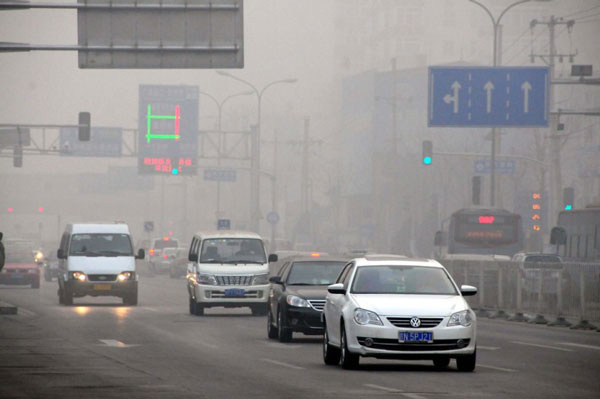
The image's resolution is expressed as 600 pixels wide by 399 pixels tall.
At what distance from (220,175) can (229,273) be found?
57819 mm

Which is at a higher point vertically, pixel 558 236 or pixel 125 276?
pixel 558 236

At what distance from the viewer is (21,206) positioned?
17750 centimetres

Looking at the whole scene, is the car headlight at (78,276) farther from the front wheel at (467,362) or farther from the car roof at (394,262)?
the front wheel at (467,362)

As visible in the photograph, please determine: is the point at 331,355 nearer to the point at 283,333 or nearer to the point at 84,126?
the point at 283,333

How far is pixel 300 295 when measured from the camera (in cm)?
2464

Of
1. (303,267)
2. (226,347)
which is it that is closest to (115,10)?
(303,267)

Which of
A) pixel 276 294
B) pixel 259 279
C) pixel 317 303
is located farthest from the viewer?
pixel 259 279

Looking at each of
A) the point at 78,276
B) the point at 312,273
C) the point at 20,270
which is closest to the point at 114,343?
the point at 312,273

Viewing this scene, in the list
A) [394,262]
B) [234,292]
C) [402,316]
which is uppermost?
[394,262]

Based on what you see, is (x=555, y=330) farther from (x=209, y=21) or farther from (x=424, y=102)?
(x=424, y=102)

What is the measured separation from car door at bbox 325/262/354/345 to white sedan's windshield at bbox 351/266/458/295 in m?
0.28

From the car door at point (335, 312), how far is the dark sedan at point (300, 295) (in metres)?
4.54

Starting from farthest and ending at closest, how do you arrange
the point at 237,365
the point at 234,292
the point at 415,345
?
1. the point at 234,292
2. the point at 237,365
3. the point at 415,345

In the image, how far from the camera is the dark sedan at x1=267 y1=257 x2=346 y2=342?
24.5 m
